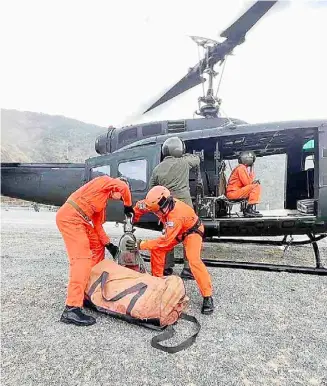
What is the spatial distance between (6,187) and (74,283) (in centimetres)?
538

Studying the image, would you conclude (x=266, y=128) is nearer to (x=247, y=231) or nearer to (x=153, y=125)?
(x=247, y=231)

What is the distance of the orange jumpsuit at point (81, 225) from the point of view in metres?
3.23

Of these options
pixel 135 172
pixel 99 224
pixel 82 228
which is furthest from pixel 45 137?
pixel 82 228

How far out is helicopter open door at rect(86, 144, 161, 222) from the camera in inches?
231

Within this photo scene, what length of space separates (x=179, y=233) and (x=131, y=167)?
2.67 meters

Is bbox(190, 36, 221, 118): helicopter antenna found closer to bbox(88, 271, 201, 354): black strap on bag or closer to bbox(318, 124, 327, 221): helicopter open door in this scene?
bbox(318, 124, 327, 221): helicopter open door

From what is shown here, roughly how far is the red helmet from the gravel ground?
1.11 metres

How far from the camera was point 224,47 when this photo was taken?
5.95 meters

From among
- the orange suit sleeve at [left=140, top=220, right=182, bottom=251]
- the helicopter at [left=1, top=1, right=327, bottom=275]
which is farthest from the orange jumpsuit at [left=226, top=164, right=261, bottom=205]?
the orange suit sleeve at [left=140, top=220, right=182, bottom=251]

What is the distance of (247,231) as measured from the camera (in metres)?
5.64

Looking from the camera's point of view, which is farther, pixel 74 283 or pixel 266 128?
pixel 266 128

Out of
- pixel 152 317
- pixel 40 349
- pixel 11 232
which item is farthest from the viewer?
pixel 11 232

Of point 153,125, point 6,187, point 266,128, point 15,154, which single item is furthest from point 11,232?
point 15,154

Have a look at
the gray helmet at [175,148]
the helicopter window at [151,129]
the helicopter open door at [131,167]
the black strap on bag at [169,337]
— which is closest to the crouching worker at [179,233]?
the black strap on bag at [169,337]
